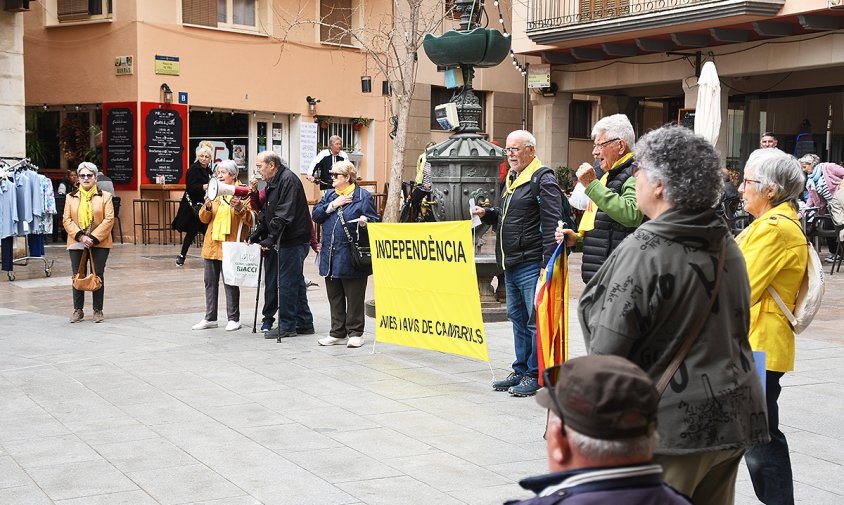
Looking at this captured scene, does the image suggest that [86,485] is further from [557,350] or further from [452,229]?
[452,229]

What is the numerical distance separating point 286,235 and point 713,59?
15.4 meters

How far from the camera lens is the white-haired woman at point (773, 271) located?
448cm

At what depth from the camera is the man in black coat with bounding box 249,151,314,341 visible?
34.2 feet

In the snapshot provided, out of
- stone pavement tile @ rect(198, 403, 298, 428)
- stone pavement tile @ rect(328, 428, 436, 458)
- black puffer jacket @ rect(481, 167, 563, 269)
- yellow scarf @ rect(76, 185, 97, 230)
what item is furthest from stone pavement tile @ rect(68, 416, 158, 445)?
yellow scarf @ rect(76, 185, 97, 230)

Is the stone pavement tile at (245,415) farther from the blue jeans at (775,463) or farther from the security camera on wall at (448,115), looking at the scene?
the security camera on wall at (448,115)

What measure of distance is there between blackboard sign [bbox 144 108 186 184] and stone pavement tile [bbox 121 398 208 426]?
53.1 feet

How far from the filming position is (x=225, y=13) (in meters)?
24.5

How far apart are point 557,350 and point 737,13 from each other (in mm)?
15166

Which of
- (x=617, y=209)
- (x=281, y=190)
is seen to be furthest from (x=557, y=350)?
(x=281, y=190)

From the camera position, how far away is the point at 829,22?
65.8ft

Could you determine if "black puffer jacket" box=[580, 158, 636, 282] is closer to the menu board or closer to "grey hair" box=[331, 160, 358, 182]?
"grey hair" box=[331, 160, 358, 182]

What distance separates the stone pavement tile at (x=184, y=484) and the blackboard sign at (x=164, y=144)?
18.0 m

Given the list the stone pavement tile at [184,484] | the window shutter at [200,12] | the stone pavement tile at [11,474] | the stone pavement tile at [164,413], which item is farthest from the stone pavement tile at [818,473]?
the window shutter at [200,12]

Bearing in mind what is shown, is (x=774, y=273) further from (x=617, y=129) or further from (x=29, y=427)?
(x=29, y=427)
